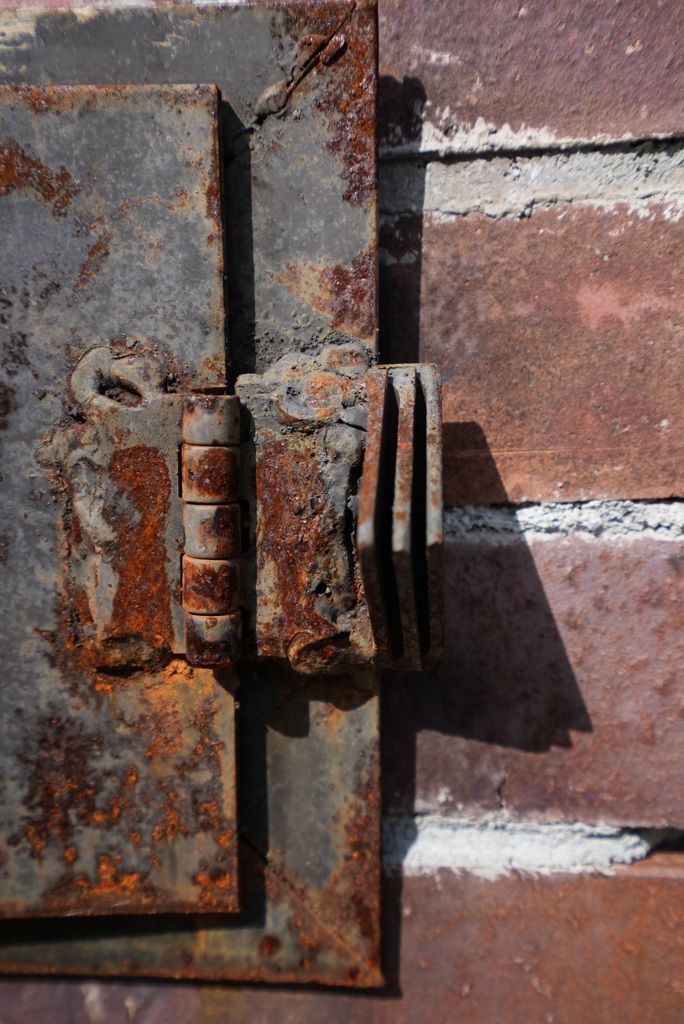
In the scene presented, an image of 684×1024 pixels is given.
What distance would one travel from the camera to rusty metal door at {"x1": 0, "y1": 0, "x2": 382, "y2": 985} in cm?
42

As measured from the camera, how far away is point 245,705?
0.49 meters

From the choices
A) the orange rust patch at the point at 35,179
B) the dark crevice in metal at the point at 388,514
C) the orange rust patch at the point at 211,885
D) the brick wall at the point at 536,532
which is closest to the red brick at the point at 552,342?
the brick wall at the point at 536,532

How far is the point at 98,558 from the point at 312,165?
0.30 metres

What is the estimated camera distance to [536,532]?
0.51 meters

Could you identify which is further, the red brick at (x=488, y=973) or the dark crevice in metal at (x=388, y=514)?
the red brick at (x=488, y=973)

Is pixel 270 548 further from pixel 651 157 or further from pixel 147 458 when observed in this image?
pixel 651 157

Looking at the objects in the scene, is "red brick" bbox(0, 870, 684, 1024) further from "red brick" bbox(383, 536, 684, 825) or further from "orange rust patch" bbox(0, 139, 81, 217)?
"orange rust patch" bbox(0, 139, 81, 217)

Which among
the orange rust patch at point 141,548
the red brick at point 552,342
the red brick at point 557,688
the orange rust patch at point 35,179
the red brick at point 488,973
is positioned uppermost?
the orange rust patch at point 35,179

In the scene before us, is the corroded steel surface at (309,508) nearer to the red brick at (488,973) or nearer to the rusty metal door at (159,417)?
the rusty metal door at (159,417)

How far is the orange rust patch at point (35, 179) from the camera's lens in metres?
0.42

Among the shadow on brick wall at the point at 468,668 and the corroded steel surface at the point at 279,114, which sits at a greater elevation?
the corroded steel surface at the point at 279,114

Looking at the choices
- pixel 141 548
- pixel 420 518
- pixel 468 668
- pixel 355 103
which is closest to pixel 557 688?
pixel 468 668

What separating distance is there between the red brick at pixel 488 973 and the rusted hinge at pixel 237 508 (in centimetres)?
26

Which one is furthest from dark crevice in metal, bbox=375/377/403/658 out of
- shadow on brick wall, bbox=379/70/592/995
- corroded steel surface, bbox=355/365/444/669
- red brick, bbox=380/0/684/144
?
red brick, bbox=380/0/684/144
